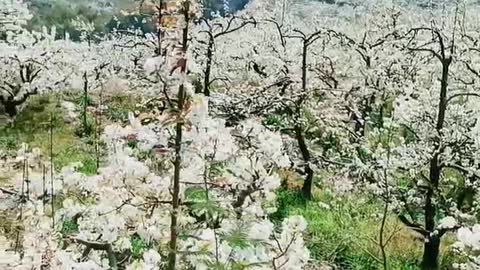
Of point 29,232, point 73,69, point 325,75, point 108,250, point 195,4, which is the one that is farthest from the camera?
point 73,69

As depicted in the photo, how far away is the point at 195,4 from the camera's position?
276 centimetres

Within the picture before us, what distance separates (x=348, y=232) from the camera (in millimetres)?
8477

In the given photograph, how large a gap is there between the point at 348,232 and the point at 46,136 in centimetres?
688

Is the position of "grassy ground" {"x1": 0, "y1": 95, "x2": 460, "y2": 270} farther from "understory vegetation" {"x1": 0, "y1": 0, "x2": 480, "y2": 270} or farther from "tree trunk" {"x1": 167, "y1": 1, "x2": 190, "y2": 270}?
"tree trunk" {"x1": 167, "y1": 1, "x2": 190, "y2": 270}

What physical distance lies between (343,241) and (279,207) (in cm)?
159

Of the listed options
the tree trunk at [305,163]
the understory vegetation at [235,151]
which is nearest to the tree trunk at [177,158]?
the understory vegetation at [235,151]

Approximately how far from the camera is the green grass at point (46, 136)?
11.8m

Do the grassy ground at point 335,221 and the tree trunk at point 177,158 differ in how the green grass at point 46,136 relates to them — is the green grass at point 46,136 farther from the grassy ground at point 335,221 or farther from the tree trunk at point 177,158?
the tree trunk at point 177,158

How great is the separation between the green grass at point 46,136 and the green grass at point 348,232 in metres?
3.19

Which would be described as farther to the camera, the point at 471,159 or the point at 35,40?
the point at 35,40

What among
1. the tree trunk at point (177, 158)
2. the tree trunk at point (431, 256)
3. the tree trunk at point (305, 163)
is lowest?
the tree trunk at point (431, 256)

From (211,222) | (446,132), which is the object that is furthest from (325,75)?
(211,222)

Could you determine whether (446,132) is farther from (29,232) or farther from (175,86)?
(175,86)

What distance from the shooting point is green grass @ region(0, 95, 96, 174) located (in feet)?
38.7
